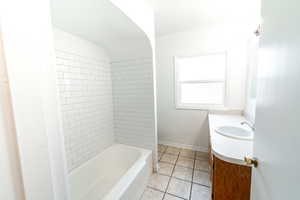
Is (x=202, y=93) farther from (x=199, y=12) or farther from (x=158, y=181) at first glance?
(x=158, y=181)

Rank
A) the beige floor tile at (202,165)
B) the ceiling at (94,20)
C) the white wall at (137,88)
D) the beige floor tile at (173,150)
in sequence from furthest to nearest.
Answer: the beige floor tile at (173,150) < the beige floor tile at (202,165) < the white wall at (137,88) < the ceiling at (94,20)

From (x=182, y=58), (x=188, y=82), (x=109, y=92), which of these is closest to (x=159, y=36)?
(x=182, y=58)

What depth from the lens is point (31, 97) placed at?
0.37 m

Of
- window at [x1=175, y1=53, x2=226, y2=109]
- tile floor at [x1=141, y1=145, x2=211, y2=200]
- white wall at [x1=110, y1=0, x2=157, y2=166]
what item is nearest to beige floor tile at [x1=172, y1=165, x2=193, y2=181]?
tile floor at [x1=141, y1=145, x2=211, y2=200]

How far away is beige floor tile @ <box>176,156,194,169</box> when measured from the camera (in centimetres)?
213

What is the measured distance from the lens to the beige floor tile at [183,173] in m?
1.86

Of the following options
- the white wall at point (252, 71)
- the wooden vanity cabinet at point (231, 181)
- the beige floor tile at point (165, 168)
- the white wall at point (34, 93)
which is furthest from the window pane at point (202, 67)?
the white wall at point (34, 93)

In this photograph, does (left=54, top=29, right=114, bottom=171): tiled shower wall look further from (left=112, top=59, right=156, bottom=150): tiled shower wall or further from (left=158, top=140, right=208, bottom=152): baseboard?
(left=158, top=140, right=208, bottom=152): baseboard

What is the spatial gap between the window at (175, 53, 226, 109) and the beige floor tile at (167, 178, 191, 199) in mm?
1340


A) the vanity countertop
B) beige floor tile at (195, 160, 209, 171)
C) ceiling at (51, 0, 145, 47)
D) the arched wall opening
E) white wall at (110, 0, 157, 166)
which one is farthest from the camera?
beige floor tile at (195, 160, 209, 171)

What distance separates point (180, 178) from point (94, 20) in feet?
7.59

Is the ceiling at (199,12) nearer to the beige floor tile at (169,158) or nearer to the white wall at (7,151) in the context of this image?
the white wall at (7,151)

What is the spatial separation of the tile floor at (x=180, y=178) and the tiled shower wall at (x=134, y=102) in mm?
461

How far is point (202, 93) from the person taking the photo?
2539mm
